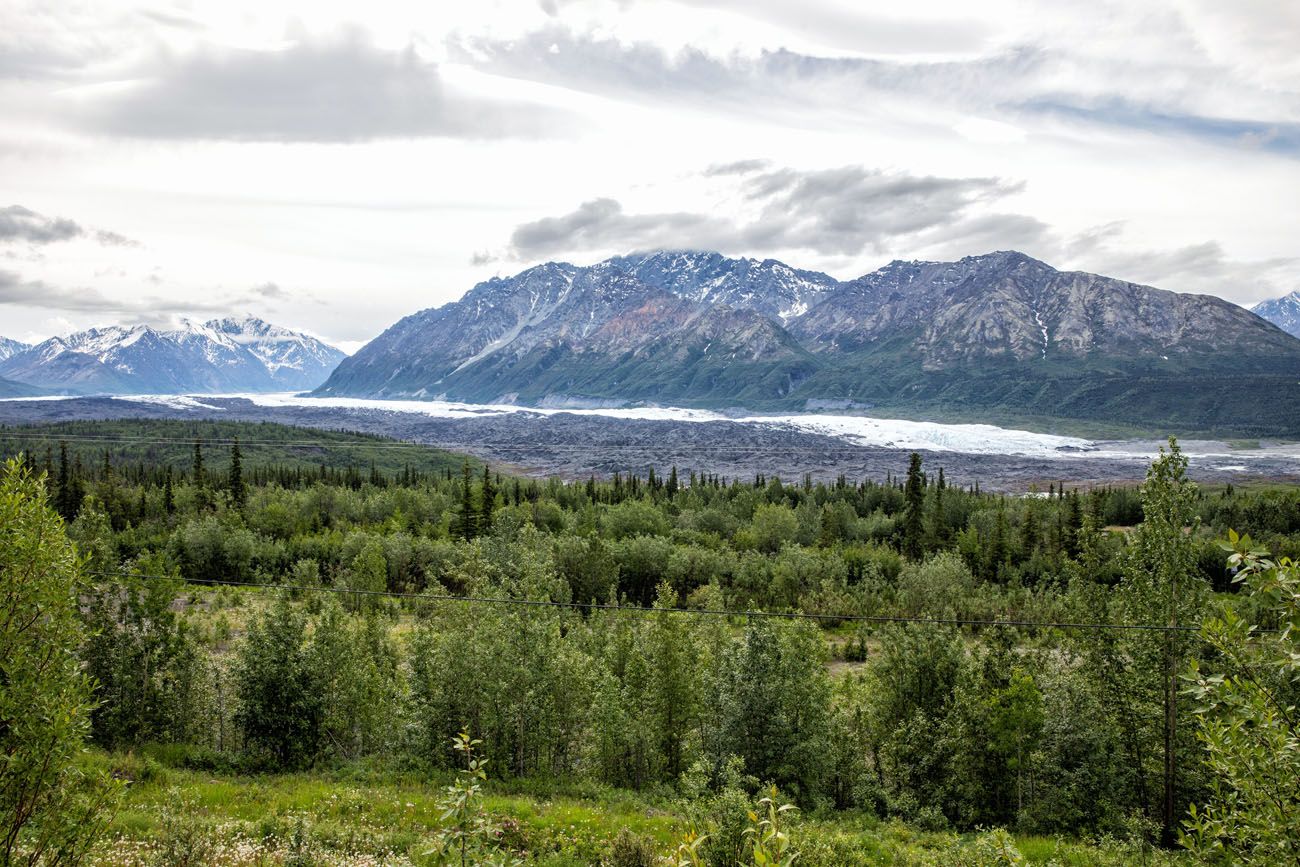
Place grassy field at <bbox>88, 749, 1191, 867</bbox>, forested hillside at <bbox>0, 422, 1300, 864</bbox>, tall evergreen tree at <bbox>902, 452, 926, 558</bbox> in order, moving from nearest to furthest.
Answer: grassy field at <bbox>88, 749, 1191, 867</bbox> < forested hillside at <bbox>0, 422, 1300, 864</bbox> < tall evergreen tree at <bbox>902, 452, 926, 558</bbox>

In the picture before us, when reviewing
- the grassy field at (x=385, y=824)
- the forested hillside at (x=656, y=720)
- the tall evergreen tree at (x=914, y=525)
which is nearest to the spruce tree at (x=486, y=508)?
the forested hillside at (x=656, y=720)

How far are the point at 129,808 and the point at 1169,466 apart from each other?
2973cm

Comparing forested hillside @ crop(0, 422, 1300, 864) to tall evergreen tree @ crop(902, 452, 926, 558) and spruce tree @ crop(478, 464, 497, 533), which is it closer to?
spruce tree @ crop(478, 464, 497, 533)

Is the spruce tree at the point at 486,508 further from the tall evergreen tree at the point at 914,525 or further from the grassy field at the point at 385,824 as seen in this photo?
the grassy field at the point at 385,824

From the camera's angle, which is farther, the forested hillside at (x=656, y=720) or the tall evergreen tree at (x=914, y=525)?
the tall evergreen tree at (x=914, y=525)

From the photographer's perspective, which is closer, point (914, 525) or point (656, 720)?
point (656, 720)

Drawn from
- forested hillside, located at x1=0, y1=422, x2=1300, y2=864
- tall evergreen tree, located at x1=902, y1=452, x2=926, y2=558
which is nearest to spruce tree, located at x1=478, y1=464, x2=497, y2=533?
forested hillside, located at x1=0, y1=422, x2=1300, y2=864

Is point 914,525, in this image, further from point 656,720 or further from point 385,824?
point 385,824

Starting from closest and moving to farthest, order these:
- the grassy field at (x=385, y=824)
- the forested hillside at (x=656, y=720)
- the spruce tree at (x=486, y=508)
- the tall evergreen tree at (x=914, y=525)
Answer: the grassy field at (x=385, y=824) → the forested hillside at (x=656, y=720) → the spruce tree at (x=486, y=508) → the tall evergreen tree at (x=914, y=525)

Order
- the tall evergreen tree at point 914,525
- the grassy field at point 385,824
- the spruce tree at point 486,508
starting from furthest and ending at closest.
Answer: the tall evergreen tree at point 914,525
the spruce tree at point 486,508
the grassy field at point 385,824

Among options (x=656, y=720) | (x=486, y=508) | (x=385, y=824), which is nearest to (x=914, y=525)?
(x=486, y=508)

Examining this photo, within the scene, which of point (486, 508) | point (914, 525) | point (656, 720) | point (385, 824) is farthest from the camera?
point (914, 525)

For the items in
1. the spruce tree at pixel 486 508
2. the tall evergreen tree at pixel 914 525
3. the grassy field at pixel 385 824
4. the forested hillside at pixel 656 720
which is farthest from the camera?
the tall evergreen tree at pixel 914 525

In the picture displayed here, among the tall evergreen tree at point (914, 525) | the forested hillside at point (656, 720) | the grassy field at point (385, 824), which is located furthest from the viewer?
the tall evergreen tree at point (914, 525)
